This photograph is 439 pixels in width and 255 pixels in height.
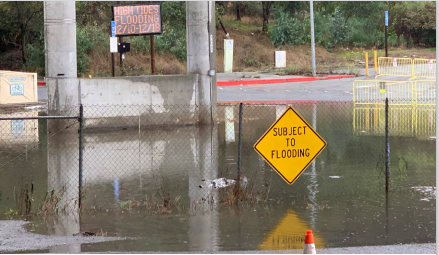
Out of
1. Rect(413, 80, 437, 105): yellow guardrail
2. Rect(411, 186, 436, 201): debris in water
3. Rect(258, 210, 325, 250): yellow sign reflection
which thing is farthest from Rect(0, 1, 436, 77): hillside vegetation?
Rect(258, 210, 325, 250): yellow sign reflection

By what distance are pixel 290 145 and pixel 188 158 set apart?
4760 mm

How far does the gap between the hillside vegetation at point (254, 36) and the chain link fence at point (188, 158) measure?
16.7 meters

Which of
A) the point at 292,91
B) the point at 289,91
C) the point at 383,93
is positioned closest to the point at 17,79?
the point at 289,91

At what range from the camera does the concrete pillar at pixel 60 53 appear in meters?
18.1

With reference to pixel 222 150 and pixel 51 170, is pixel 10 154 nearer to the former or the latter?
pixel 51 170

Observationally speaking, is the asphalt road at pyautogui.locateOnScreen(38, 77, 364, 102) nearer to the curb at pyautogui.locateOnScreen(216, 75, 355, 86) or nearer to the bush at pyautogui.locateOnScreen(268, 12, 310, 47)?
the curb at pyautogui.locateOnScreen(216, 75, 355, 86)

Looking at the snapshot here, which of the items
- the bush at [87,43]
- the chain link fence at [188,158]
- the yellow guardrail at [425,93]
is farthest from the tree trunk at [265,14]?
the chain link fence at [188,158]

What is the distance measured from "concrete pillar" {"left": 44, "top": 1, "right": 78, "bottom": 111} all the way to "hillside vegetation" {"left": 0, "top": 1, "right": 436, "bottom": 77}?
17801mm

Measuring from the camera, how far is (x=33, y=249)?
8.42m

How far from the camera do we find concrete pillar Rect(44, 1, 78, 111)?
714 inches

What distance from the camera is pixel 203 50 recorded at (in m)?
20.1

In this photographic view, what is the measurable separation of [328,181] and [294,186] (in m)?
0.72

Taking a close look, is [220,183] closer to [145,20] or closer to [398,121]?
[398,121]

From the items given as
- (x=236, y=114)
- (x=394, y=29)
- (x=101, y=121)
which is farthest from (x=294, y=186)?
(x=394, y=29)
